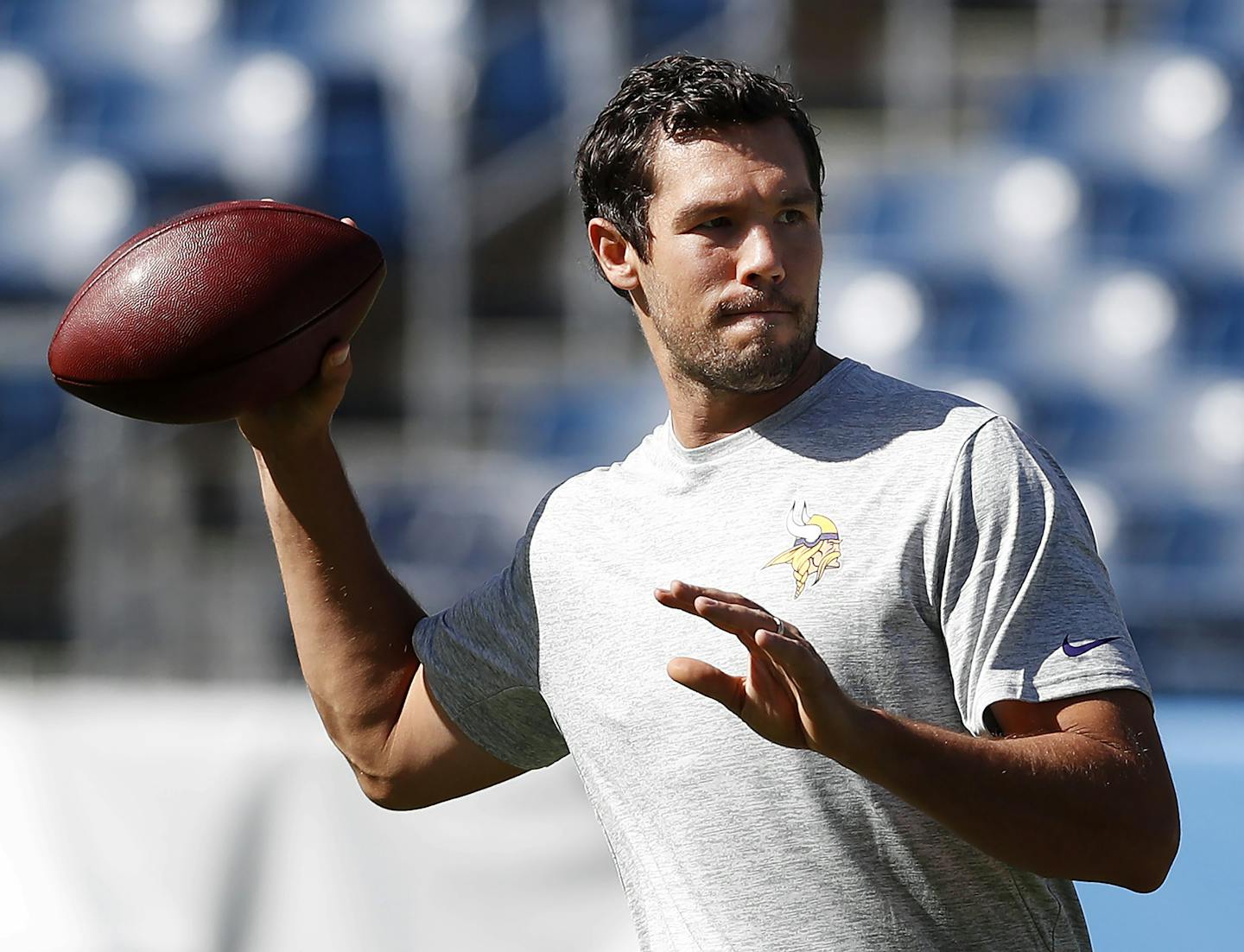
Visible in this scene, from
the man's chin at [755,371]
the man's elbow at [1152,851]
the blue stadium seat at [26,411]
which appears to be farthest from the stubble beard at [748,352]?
the blue stadium seat at [26,411]

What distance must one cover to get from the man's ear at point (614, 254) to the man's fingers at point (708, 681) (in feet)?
2.24

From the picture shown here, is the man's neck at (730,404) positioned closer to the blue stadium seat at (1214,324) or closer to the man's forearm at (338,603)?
the man's forearm at (338,603)

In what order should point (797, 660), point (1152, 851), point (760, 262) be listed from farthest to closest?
point (760, 262)
point (1152, 851)
point (797, 660)

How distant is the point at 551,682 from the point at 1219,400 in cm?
493

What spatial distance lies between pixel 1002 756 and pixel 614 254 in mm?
795

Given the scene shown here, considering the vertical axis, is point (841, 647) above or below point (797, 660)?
below

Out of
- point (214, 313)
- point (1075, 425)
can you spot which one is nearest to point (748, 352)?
point (214, 313)

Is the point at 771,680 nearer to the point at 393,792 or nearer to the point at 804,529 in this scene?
the point at 804,529

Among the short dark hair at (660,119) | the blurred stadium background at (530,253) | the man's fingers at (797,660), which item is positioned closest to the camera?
the man's fingers at (797,660)

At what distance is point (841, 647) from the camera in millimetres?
1528

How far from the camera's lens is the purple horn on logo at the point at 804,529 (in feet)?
5.22

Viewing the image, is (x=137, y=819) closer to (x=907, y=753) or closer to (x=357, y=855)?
(x=357, y=855)

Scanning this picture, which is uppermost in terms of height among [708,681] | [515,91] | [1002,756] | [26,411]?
[708,681]

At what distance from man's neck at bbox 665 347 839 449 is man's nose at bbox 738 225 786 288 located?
0.12m
